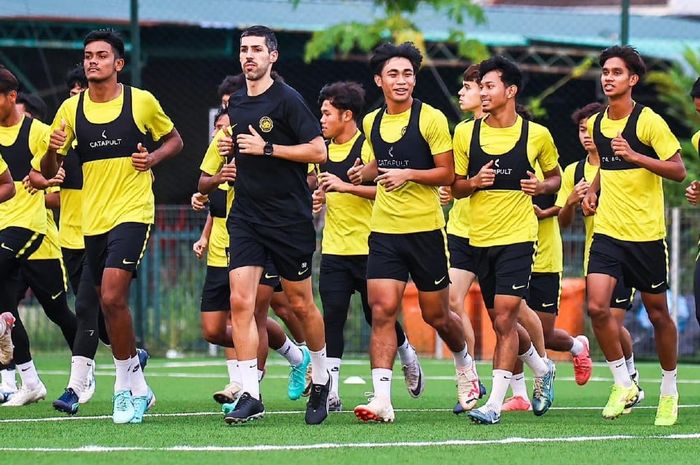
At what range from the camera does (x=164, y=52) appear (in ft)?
72.8

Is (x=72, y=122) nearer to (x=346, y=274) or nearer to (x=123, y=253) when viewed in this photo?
(x=123, y=253)

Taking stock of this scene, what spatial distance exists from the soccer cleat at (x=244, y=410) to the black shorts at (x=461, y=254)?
3132mm

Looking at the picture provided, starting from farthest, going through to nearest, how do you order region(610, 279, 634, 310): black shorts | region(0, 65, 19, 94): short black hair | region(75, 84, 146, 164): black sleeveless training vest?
region(0, 65, 19, 94): short black hair, region(610, 279, 634, 310): black shorts, region(75, 84, 146, 164): black sleeveless training vest

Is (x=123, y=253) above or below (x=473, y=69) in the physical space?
below

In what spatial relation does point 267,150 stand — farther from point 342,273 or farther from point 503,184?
point 342,273

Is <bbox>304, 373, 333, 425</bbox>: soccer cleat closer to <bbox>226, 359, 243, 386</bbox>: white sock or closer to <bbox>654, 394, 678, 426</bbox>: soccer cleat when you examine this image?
<bbox>226, 359, 243, 386</bbox>: white sock

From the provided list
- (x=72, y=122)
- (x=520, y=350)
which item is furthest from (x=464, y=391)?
(x=72, y=122)

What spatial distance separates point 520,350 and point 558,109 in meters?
12.2

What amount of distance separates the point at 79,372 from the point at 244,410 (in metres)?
2.11

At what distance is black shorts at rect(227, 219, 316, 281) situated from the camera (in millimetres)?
10258

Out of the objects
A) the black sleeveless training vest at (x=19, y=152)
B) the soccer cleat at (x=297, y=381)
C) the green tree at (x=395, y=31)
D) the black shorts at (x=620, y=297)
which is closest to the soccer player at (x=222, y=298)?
the soccer cleat at (x=297, y=381)

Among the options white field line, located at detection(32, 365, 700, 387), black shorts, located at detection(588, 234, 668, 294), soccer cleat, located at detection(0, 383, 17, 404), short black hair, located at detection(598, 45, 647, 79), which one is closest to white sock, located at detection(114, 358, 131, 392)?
soccer cleat, located at detection(0, 383, 17, 404)

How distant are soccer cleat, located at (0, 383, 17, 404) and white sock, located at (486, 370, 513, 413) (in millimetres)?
4148

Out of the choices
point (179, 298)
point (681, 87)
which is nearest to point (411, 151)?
point (179, 298)
